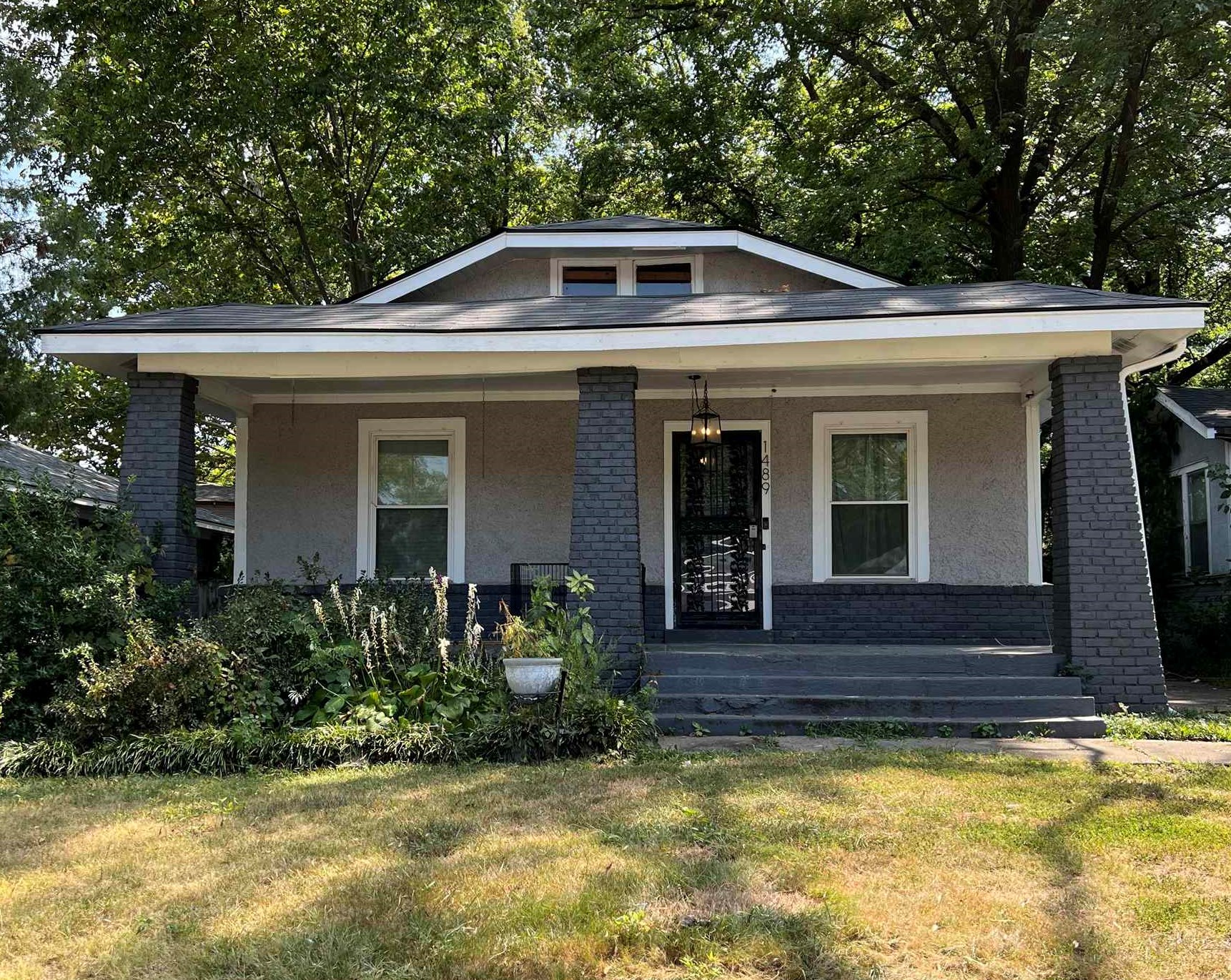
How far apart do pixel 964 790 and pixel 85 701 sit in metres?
5.52

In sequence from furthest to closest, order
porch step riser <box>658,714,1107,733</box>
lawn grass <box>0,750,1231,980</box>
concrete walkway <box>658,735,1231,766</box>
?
porch step riser <box>658,714,1107,733</box> → concrete walkway <box>658,735,1231,766</box> → lawn grass <box>0,750,1231,980</box>

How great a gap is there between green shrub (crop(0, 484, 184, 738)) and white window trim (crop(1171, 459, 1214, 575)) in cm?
1364

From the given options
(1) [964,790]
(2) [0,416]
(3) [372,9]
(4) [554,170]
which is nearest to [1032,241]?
(4) [554,170]

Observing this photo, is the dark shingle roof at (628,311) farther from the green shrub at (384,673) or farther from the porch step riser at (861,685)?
the porch step riser at (861,685)

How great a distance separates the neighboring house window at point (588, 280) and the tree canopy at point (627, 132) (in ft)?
18.8

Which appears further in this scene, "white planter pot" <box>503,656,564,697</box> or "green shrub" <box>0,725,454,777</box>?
"white planter pot" <box>503,656,564,697</box>

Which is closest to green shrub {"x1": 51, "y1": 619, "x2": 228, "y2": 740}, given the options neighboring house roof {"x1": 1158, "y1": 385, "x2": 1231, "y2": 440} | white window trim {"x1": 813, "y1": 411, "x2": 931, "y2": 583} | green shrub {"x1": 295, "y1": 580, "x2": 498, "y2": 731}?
green shrub {"x1": 295, "y1": 580, "x2": 498, "y2": 731}

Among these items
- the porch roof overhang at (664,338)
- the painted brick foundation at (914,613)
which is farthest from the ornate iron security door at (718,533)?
the porch roof overhang at (664,338)

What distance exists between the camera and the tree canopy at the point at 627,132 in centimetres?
1498

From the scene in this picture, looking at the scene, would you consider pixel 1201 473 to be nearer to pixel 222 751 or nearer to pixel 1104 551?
pixel 1104 551

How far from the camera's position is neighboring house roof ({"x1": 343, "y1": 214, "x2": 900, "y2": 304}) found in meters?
10.7

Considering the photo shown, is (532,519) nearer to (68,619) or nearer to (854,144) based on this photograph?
(68,619)

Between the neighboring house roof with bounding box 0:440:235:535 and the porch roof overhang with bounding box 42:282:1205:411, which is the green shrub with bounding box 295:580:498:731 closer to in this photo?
the porch roof overhang with bounding box 42:282:1205:411

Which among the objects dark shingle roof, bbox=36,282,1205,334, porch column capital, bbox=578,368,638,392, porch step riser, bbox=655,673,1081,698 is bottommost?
porch step riser, bbox=655,673,1081,698
